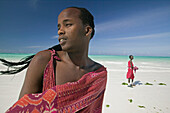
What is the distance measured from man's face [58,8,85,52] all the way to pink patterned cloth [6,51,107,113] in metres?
0.22

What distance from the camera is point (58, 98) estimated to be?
928mm

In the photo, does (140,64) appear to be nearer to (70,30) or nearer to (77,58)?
(77,58)

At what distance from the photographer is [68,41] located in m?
1.05

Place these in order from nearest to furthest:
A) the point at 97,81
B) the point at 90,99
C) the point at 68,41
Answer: the point at 68,41 → the point at 90,99 → the point at 97,81

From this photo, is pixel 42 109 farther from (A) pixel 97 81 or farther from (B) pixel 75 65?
(A) pixel 97 81

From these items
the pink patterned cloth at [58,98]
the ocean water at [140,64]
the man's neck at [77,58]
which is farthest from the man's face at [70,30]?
the ocean water at [140,64]

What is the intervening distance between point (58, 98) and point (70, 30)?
643 millimetres

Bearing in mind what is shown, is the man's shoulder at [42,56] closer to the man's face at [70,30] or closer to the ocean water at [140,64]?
the man's face at [70,30]

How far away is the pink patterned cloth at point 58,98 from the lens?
0.87 m

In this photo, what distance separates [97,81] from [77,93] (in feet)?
1.13

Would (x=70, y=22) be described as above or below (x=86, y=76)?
above

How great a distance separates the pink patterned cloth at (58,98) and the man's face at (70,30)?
0.22 meters

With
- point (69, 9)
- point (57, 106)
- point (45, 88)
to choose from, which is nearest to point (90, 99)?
point (57, 106)

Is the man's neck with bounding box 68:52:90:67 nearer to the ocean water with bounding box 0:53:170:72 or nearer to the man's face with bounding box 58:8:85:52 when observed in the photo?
the man's face with bounding box 58:8:85:52
